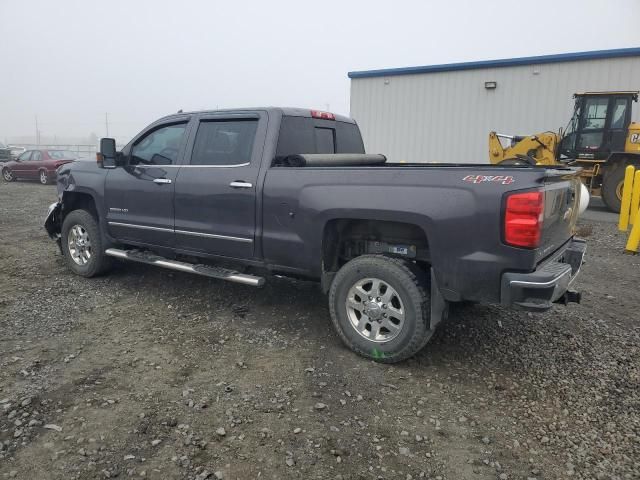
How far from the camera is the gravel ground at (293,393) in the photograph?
247cm

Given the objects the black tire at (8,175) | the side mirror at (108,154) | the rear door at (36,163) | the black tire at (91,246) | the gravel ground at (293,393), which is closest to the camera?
the gravel ground at (293,393)

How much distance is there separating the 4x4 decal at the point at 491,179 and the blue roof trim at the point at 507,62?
13736 millimetres

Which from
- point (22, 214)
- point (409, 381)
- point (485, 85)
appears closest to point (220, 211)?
point (409, 381)

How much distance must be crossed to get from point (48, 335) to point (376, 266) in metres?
2.85

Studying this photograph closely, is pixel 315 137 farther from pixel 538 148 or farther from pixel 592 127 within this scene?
pixel 592 127

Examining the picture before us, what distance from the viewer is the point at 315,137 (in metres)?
4.65

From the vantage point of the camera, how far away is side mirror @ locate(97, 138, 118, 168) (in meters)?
5.10

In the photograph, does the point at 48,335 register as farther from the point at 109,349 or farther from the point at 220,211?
the point at 220,211

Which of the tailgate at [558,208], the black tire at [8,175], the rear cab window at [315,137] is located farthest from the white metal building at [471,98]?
the black tire at [8,175]

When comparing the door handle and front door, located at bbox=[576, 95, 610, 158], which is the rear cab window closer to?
the door handle

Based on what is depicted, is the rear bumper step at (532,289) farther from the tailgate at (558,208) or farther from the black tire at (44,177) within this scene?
the black tire at (44,177)

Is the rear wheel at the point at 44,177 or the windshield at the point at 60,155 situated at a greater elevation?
the windshield at the point at 60,155

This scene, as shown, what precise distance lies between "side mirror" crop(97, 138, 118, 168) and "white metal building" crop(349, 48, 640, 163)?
1329 cm

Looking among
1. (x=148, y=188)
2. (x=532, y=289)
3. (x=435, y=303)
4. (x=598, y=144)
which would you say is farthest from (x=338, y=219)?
(x=598, y=144)
